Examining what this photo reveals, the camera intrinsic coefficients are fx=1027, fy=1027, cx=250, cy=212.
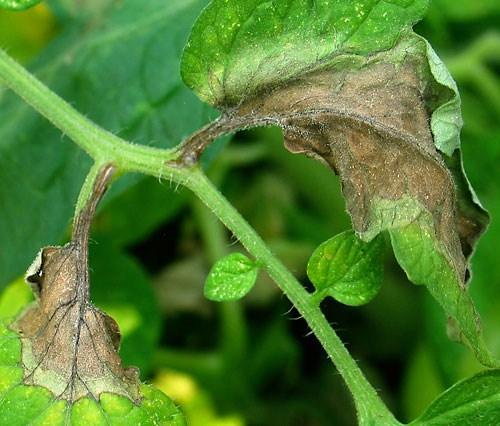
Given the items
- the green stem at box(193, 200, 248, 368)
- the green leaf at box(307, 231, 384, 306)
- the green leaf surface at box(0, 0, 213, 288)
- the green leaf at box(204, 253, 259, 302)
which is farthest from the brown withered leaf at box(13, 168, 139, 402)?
the green stem at box(193, 200, 248, 368)

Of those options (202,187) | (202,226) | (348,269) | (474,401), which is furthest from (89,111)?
(474,401)

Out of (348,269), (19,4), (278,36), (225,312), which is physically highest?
(19,4)

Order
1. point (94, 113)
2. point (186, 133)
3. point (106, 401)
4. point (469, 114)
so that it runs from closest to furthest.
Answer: point (106, 401) → point (186, 133) → point (94, 113) → point (469, 114)

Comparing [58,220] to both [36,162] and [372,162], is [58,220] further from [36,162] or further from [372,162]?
[372,162]

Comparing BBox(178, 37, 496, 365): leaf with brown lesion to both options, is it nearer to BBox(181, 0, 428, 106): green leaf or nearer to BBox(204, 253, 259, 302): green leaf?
BBox(181, 0, 428, 106): green leaf

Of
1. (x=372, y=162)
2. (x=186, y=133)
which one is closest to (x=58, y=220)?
(x=186, y=133)

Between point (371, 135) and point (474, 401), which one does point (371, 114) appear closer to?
point (371, 135)
